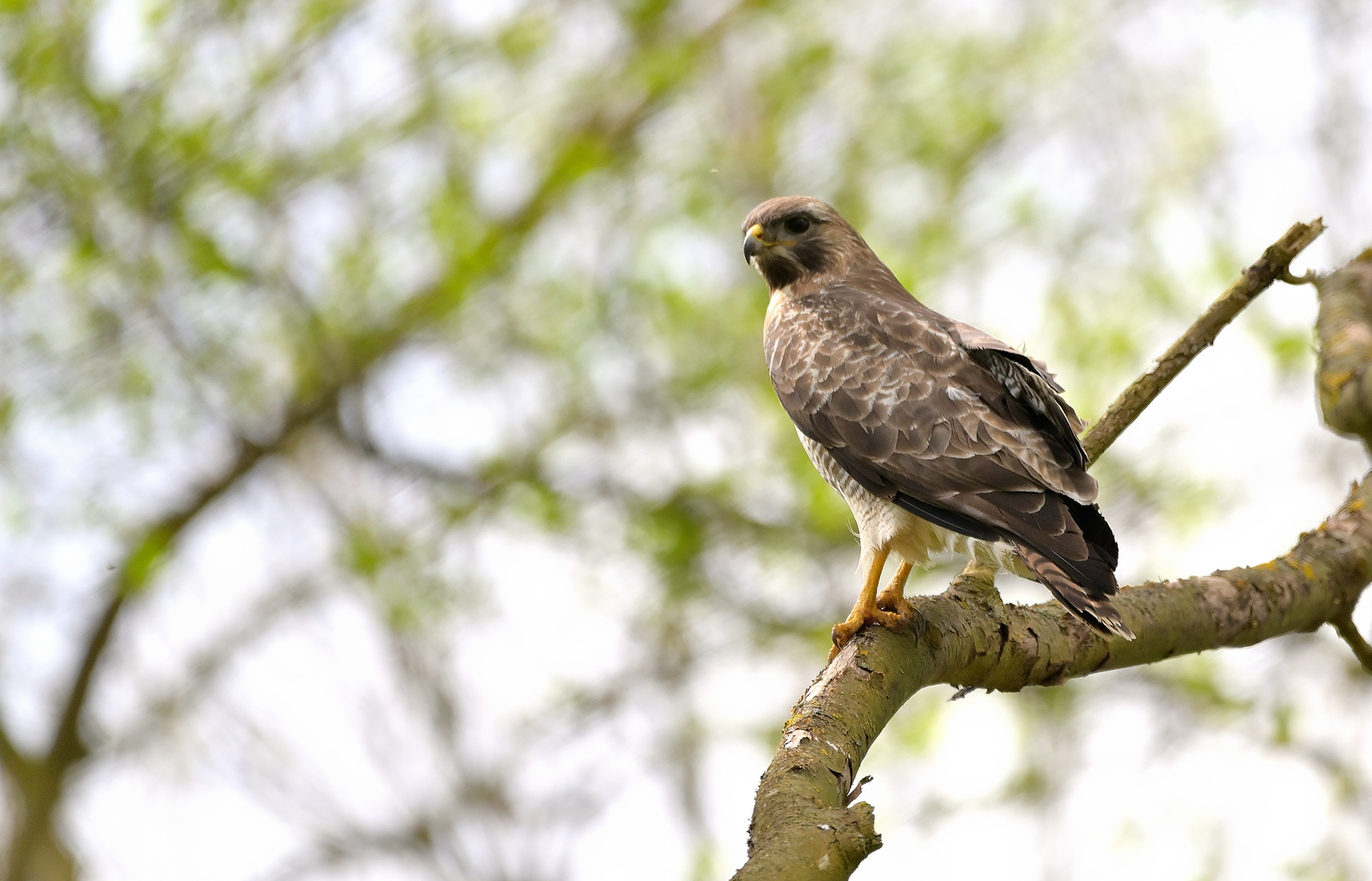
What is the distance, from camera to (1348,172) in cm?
971

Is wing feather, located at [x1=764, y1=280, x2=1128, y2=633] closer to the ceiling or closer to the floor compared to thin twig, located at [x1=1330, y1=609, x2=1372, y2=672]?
closer to the ceiling

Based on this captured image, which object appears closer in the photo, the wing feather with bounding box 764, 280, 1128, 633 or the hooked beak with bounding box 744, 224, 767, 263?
the wing feather with bounding box 764, 280, 1128, 633

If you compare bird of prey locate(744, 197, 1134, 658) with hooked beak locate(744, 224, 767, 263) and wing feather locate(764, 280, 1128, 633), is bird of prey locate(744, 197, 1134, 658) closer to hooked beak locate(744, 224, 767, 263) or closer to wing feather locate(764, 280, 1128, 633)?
wing feather locate(764, 280, 1128, 633)

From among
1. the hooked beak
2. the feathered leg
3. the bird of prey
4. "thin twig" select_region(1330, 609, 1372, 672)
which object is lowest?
the feathered leg

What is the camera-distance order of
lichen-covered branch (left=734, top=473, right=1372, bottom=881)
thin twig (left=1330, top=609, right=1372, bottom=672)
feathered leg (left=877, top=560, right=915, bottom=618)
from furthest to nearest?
thin twig (left=1330, top=609, right=1372, bottom=672) < feathered leg (left=877, top=560, right=915, bottom=618) < lichen-covered branch (left=734, top=473, right=1372, bottom=881)

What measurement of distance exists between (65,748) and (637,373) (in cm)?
532

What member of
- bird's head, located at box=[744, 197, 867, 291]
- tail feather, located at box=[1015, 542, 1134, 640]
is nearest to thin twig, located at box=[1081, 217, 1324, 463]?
tail feather, located at box=[1015, 542, 1134, 640]

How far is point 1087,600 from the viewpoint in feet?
10.5

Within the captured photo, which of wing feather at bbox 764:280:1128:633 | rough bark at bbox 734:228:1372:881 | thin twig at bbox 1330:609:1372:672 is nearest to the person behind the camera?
rough bark at bbox 734:228:1372:881

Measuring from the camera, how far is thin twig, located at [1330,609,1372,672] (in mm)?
3826

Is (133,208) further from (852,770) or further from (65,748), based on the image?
(852,770)

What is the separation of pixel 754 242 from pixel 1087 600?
8.76ft

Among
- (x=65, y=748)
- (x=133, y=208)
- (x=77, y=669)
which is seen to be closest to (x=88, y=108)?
(x=133, y=208)

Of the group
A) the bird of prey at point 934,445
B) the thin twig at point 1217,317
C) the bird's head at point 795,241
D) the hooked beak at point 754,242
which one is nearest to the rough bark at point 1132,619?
the thin twig at point 1217,317
